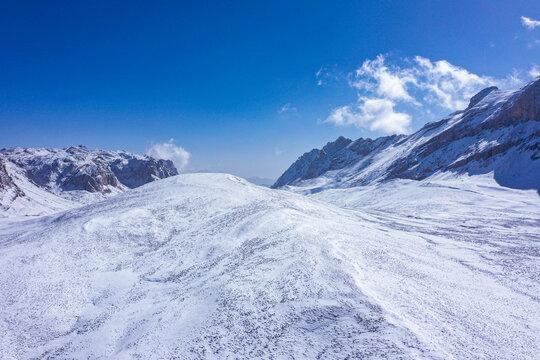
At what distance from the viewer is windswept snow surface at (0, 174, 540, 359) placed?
16.2 metres

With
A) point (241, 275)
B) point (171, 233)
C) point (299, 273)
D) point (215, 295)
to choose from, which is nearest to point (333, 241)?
point (299, 273)

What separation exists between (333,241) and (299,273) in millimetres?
8772

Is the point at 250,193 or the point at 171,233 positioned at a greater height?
the point at 250,193

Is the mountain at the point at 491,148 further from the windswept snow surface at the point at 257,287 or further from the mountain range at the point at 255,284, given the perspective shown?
the windswept snow surface at the point at 257,287

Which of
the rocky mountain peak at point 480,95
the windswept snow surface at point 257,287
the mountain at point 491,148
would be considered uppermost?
the rocky mountain peak at point 480,95

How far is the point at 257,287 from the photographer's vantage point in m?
22.1

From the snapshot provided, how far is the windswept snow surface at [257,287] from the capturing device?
16219 mm

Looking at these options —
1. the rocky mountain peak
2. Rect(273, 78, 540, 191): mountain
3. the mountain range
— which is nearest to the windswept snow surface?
the mountain range

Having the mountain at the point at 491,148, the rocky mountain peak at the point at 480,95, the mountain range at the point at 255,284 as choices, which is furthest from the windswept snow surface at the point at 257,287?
the rocky mountain peak at the point at 480,95

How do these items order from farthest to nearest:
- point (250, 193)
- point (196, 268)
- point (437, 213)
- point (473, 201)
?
point (473, 201) → point (437, 213) → point (250, 193) → point (196, 268)

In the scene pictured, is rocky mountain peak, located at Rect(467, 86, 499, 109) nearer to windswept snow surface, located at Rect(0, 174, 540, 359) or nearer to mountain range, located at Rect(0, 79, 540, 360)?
mountain range, located at Rect(0, 79, 540, 360)

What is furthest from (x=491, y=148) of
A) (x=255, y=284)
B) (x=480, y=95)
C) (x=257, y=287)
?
(x=257, y=287)

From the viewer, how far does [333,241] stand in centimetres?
3008

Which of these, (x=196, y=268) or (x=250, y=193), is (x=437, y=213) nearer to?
(x=250, y=193)
